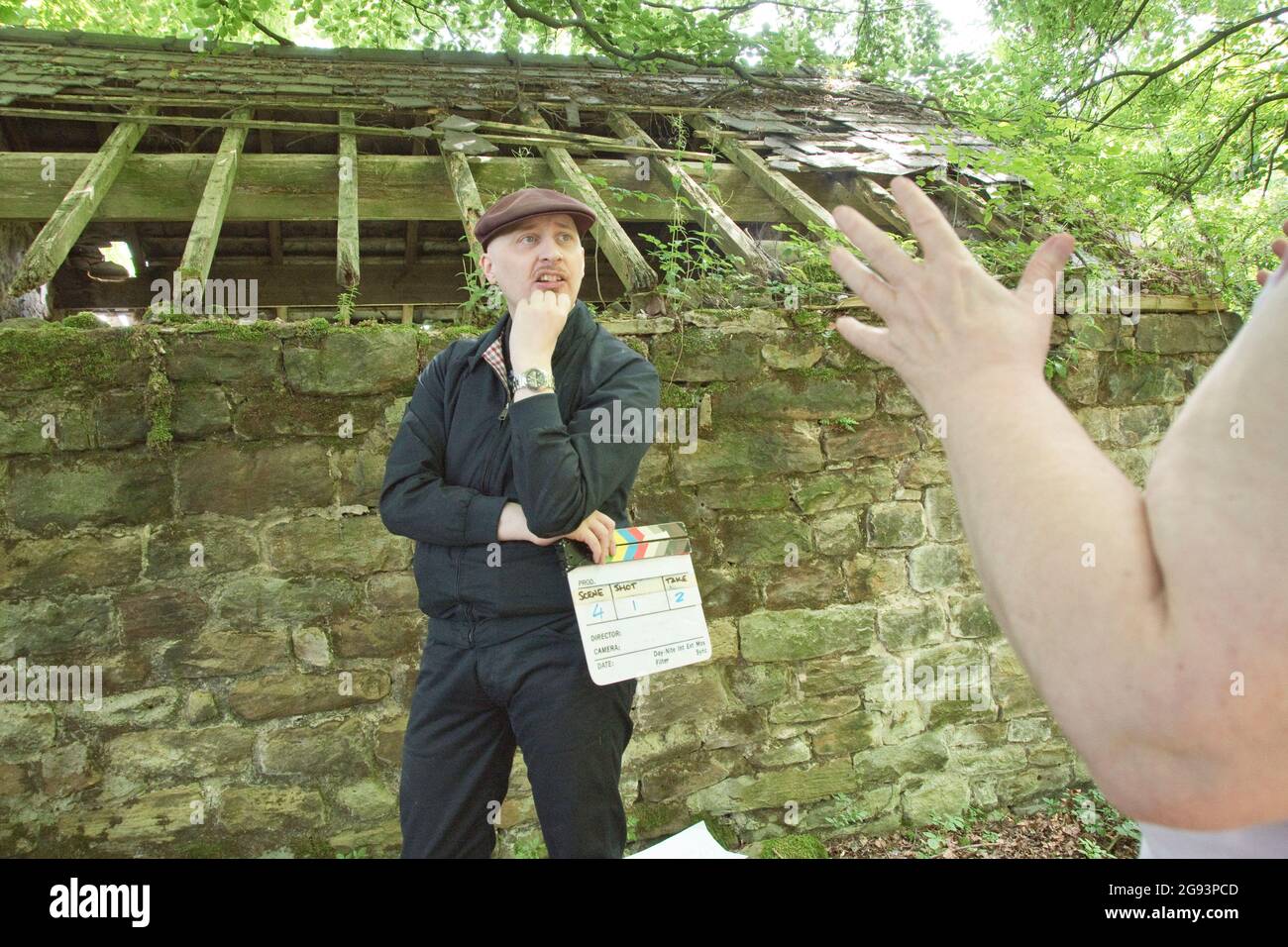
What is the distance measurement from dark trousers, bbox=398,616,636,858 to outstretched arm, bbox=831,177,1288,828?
1.20m

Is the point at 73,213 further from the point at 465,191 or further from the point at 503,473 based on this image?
the point at 503,473

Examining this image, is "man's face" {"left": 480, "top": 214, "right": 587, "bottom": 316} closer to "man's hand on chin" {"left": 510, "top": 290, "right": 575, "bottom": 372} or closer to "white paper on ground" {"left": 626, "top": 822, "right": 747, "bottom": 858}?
"man's hand on chin" {"left": 510, "top": 290, "right": 575, "bottom": 372}

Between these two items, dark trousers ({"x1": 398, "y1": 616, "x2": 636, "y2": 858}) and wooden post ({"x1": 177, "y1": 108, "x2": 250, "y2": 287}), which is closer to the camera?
dark trousers ({"x1": 398, "y1": 616, "x2": 636, "y2": 858})

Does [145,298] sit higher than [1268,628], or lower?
higher

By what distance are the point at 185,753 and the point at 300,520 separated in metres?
0.85

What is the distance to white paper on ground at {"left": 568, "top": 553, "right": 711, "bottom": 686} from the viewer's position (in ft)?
5.64

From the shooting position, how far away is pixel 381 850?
9.09 feet

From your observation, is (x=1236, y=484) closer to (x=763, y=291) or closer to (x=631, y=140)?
(x=763, y=291)

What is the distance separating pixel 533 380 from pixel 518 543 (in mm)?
360

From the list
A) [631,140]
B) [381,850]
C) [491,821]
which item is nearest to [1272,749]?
[491,821]

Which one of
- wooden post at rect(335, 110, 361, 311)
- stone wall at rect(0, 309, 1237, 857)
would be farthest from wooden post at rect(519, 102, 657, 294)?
wooden post at rect(335, 110, 361, 311)

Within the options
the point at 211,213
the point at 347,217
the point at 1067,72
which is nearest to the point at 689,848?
the point at 347,217

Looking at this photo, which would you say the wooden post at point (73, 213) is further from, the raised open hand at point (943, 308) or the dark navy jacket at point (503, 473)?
the raised open hand at point (943, 308)

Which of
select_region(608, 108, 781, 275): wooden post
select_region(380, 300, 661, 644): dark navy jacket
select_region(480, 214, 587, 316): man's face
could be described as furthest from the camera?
select_region(608, 108, 781, 275): wooden post
